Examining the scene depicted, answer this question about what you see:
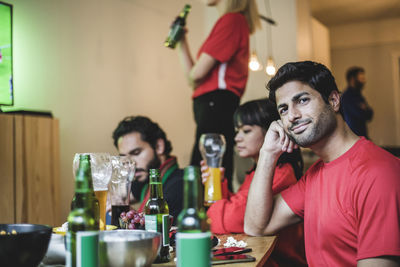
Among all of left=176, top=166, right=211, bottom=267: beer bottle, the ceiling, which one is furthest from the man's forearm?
the ceiling

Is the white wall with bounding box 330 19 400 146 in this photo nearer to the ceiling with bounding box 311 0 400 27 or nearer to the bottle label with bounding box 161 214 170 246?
the ceiling with bounding box 311 0 400 27

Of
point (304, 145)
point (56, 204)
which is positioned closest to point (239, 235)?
point (304, 145)

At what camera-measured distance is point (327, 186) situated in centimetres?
134

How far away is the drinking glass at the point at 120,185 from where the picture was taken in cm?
140

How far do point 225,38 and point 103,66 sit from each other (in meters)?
1.43

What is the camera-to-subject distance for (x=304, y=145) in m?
1.42

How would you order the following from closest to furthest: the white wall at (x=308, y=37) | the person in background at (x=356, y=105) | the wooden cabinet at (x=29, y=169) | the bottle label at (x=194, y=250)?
the bottle label at (x=194, y=250) < the wooden cabinet at (x=29, y=169) < the white wall at (x=308, y=37) < the person in background at (x=356, y=105)

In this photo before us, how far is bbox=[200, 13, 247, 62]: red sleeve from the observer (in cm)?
276

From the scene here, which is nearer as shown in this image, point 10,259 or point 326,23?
point 10,259

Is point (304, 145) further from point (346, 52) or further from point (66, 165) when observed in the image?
point (346, 52)

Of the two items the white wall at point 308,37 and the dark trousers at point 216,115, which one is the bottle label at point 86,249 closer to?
the dark trousers at point 216,115

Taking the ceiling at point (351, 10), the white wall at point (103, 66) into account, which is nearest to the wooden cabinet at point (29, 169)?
the white wall at point (103, 66)

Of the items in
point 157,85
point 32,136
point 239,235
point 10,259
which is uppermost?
point 157,85

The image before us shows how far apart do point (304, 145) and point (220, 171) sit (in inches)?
26.6
